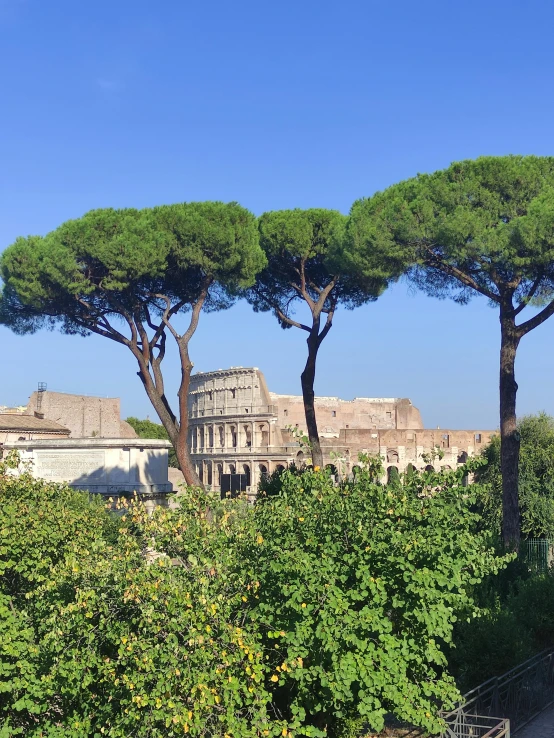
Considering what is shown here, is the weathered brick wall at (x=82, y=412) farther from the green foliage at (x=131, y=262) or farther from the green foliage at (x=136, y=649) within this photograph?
the green foliage at (x=136, y=649)

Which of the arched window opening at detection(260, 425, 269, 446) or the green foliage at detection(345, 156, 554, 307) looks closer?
the green foliage at detection(345, 156, 554, 307)

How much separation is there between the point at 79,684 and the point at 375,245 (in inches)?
474

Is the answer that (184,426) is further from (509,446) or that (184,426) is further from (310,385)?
(509,446)

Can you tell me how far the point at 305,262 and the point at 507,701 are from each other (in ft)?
46.2

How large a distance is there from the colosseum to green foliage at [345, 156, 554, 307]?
28403 mm

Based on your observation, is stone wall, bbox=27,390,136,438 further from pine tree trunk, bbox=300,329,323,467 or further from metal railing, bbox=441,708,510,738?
metal railing, bbox=441,708,510,738

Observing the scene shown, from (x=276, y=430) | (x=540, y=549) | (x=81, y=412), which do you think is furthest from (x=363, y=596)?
(x=276, y=430)

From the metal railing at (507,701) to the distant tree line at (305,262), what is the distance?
383cm

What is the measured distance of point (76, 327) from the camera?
69.2 ft

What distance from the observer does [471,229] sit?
16.1 meters

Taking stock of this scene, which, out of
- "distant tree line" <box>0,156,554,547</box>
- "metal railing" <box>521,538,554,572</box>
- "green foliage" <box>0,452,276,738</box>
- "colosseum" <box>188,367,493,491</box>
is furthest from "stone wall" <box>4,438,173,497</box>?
"colosseum" <box>188,367,493,491</box>

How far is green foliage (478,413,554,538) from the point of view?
21125 mm

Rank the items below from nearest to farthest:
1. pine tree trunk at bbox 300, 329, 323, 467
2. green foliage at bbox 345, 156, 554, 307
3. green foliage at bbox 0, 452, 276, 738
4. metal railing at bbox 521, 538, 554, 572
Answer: green foliage at bbox 0, 452, 276, 738, green foliage at bbox 345, 156, 554, 307, pine tree trunk at bbox 300, 329, 323, 467, metal railing at bbox 521, 538, 554, 572

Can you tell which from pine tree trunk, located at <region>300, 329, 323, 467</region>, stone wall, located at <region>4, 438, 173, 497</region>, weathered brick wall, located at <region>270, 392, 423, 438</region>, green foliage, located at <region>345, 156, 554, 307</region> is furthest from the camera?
weathered brick wall, located at <region>270, 392, 423, 438</region>
